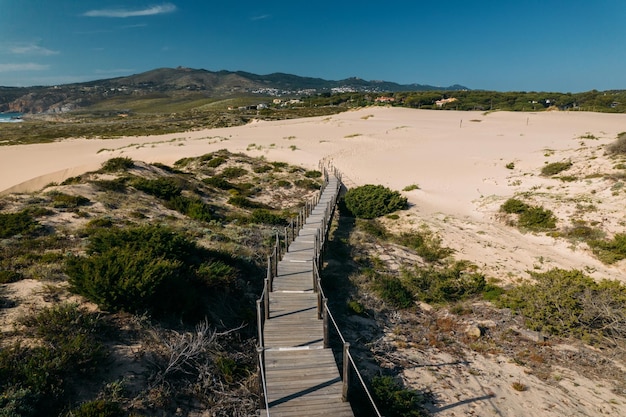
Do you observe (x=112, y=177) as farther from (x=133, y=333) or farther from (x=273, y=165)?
(x=133, y=333)

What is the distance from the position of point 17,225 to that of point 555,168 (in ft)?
117

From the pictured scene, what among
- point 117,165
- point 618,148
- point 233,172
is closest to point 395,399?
point 117,165

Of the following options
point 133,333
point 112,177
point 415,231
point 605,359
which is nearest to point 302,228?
point 415,231

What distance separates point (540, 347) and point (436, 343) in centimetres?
303

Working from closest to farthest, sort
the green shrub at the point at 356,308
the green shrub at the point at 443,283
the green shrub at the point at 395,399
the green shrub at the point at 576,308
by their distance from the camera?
the green shrub at the point at 395,399 → the green shrub at the point at 576,308 → the green shrub at the point at 356,308 → the green shrub at the point at 443,283

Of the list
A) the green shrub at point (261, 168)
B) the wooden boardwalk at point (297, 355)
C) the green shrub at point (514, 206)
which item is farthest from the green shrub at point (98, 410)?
the green shrub at point (261, 168)

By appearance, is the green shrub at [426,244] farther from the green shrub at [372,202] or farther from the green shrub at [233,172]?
the green shrub at [233,172]

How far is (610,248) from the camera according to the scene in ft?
54.9

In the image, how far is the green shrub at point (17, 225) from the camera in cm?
Result: 1190

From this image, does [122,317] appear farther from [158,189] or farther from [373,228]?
[373,228]

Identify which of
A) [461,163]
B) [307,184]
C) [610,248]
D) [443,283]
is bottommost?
[443,283]

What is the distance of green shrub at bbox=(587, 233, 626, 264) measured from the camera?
16016 millimetres

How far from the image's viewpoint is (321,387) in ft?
22.7

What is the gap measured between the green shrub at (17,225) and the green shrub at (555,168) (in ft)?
112
